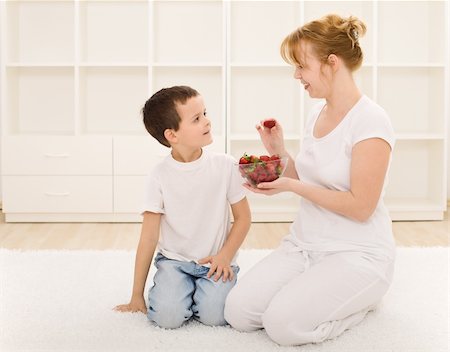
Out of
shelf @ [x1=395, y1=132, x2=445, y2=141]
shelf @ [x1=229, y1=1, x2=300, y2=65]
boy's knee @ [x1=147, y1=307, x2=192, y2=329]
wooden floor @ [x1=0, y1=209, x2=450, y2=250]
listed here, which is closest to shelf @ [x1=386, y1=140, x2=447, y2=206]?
shelf @ [x1=395, y1=132, x2=445, y2=141]

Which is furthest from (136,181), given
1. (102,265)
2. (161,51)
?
(102,265)

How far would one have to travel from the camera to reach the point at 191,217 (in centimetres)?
216

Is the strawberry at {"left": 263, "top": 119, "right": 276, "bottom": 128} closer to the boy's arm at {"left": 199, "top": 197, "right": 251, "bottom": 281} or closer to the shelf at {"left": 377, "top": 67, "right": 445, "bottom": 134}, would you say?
the boy's arm at {"left": 199, "top": 197, "right": 251, "bottom": 281}

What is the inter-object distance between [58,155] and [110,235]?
61 centimetres

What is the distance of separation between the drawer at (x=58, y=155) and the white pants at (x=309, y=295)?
1.94 meters

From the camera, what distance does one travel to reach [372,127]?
1945 mm

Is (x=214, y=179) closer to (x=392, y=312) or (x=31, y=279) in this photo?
(x=392, y=312)

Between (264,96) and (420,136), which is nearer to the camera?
(420,136)

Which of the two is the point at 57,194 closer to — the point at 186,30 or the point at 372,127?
the point at 186,30

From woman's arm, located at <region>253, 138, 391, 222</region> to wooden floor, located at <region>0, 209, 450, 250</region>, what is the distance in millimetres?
1289

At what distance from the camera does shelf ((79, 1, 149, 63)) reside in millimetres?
4191

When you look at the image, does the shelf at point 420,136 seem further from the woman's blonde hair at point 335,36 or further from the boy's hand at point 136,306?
the boy's hand at point 136,306

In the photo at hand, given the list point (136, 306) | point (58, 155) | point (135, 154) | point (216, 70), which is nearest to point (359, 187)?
point (136, 306)

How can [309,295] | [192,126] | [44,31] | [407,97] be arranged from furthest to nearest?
[407,97], [44,31], [192,126], [309,295]
